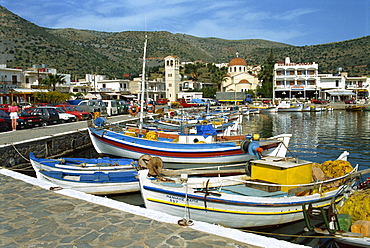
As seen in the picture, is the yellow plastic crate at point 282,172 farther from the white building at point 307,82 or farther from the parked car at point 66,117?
the white building at point 307,82

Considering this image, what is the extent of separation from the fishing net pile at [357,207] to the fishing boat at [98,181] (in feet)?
24.2

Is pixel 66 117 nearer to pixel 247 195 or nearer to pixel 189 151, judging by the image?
pixel 189 151

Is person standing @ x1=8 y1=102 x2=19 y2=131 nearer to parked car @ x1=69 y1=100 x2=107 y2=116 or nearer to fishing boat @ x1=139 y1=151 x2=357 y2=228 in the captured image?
parked car @ x1=69 y1=100 x2=107 y2=116

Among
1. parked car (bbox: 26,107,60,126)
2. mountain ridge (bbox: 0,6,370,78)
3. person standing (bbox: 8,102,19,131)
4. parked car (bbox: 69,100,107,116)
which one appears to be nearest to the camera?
person standing (bbox: 8,102,19,131)

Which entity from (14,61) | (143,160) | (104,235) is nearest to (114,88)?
(14,61)

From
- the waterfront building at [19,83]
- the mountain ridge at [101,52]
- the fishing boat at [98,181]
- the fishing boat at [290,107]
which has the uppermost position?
the mountain ridge at [101,52]

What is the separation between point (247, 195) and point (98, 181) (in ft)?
20.0

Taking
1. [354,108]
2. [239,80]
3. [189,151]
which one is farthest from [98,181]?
[239,80]

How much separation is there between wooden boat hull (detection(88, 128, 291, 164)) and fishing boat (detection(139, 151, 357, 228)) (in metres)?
7.77

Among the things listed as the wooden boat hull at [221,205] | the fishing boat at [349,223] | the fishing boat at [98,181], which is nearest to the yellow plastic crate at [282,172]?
the wooden boat hull at [221,205]

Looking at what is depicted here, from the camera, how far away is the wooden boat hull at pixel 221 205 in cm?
876

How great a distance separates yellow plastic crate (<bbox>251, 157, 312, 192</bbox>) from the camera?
952 cm

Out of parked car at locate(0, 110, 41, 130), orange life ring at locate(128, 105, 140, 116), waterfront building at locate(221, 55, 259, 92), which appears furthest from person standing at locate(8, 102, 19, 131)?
waterfront building at locate(221, 55, 259, 92)

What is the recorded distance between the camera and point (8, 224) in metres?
6.25
